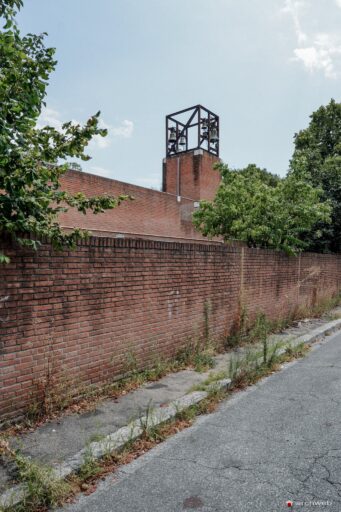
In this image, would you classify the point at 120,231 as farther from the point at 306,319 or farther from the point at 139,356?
the point at 139,356

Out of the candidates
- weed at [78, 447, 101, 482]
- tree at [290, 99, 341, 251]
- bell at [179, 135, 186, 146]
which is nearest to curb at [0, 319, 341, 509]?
weed at [78, 447, 101, 482]

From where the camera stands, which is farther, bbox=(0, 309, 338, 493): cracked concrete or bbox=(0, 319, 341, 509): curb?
bbox=(0, 309, 338, 493): cracked concrete

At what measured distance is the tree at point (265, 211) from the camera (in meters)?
10.4

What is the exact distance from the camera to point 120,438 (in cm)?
371

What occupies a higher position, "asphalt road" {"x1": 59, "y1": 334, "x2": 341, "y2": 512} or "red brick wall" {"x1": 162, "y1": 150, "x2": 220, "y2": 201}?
"red brick wall" {"x1": 162, "y1": 150, "x2": 220, "y2": 201}

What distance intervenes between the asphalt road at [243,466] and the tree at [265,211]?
5.98 meters

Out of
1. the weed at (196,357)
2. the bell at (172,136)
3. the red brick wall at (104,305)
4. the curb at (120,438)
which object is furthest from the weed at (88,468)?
the bell at (172,136)

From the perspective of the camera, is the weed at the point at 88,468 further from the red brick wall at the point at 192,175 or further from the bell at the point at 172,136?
the bell at the point at 172,136

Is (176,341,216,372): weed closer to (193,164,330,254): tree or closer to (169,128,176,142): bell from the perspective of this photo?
(193,164,330,254): tree

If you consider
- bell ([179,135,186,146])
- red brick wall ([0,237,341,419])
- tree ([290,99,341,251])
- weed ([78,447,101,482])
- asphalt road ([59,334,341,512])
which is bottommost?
asphalt road ([59,334,341,512])

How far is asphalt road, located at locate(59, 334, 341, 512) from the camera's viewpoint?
285cm

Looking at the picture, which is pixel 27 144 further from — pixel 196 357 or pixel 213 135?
pixel 213 135

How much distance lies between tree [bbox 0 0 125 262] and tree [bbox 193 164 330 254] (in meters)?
6.48

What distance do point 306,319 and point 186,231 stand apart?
507 inches
